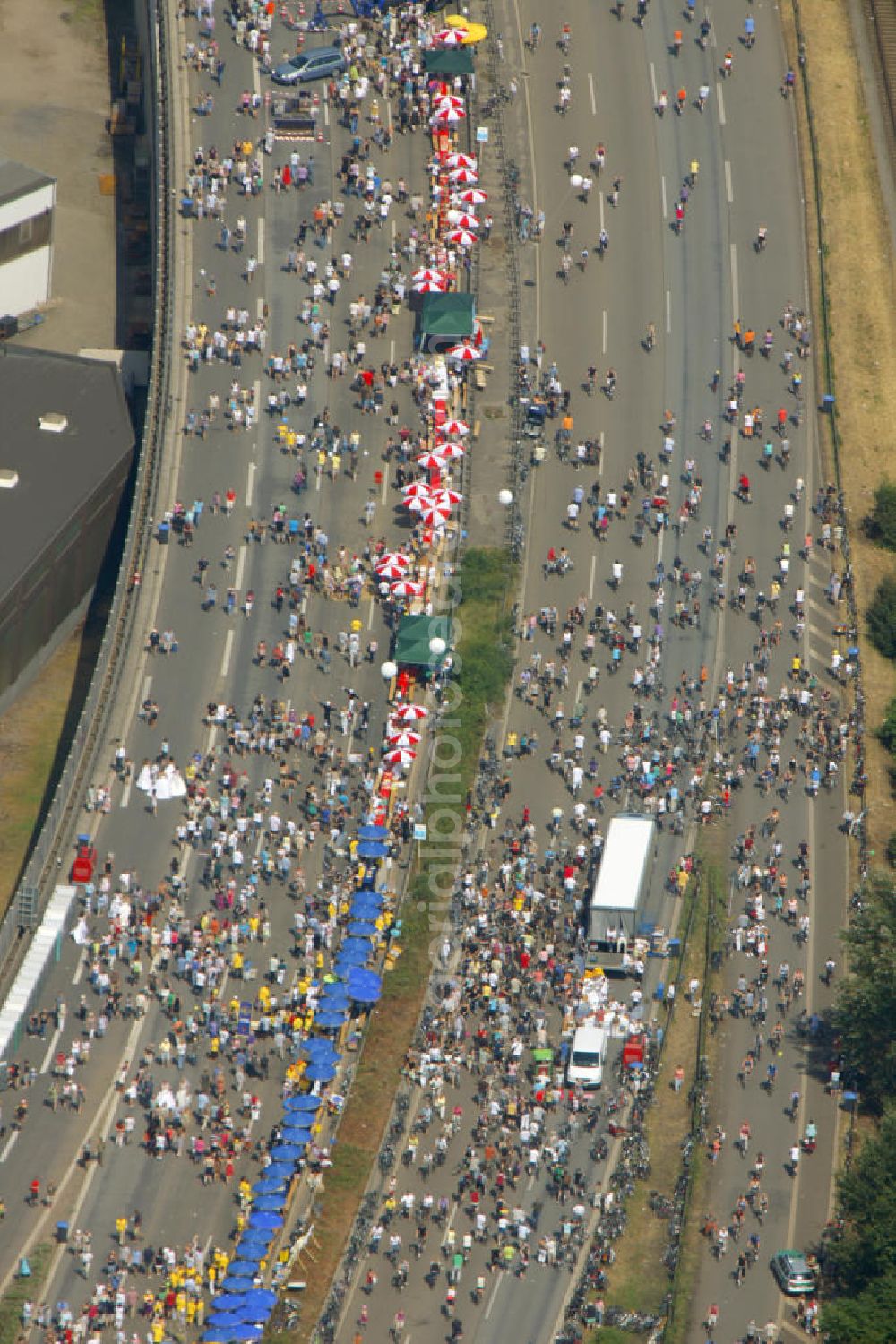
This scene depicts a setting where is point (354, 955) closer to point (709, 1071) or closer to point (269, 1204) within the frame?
point (269, 1204)

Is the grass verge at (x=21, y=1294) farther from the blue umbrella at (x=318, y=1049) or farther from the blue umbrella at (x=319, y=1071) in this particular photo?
the blue umbrella at (x=318, y=1049)

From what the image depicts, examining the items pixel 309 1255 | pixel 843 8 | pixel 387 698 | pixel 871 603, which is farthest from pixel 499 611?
pixel 843 8

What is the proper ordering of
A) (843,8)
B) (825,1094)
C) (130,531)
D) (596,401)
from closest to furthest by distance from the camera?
1. (825,1094)
2. (130,531)
3. (596,401)
4. (843,8)

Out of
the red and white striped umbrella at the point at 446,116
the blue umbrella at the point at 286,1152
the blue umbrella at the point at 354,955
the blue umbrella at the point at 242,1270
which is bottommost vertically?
the blue umbrella at the point at 242,1270

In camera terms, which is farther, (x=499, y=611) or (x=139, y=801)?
(x=499, y=611)

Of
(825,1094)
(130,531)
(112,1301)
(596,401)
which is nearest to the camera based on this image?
(112,1301)

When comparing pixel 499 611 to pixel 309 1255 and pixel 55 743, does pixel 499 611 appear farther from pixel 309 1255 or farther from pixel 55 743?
pixel 309 1255

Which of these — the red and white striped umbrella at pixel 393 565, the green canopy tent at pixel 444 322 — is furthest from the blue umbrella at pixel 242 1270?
the green canopy tent at pixel 444 322
